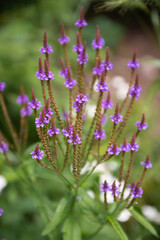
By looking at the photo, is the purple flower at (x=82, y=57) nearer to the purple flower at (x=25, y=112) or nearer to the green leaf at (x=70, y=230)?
the purple flower at (x=25, y=112)

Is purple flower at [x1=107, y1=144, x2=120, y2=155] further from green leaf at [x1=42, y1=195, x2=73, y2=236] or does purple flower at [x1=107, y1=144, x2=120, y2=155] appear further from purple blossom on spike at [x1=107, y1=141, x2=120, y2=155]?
green leaf at [x1=42, y1=195, x2=73, y2=236]

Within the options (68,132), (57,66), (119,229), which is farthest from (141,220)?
(57,66)

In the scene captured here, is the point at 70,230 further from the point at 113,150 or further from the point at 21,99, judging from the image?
the point at 21,99

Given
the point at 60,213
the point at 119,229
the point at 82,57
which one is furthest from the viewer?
the point at 60,213

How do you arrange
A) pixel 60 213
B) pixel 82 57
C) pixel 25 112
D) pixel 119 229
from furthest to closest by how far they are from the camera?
pixel 25 112
pixel 60 213
pixel 82 57
pixel 119 229

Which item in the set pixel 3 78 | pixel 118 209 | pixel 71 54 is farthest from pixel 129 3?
pixel 71 54

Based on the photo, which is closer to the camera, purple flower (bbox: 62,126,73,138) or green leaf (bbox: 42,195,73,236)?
purple flower (bbox: 62,126,73,138)

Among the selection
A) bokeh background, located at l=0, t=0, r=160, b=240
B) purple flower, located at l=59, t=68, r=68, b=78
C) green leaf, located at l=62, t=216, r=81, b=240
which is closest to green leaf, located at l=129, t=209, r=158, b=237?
green leaf, located at l=62, t=216, r=81, b=240

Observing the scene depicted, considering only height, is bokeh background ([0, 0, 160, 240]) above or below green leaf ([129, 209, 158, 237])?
above
